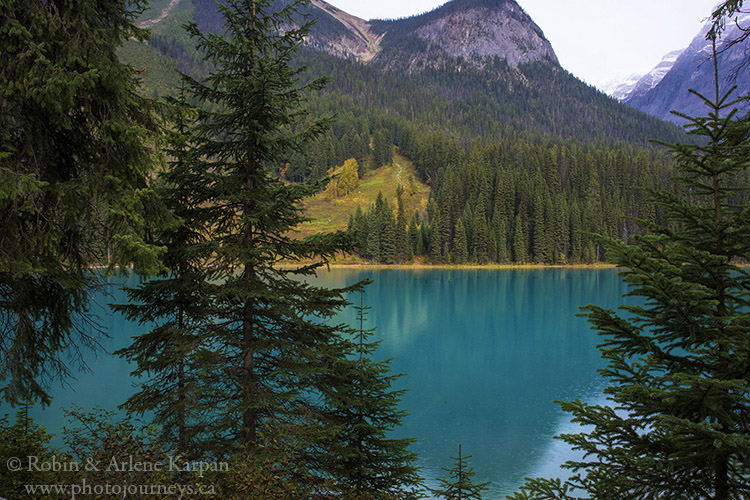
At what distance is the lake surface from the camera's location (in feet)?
59.7

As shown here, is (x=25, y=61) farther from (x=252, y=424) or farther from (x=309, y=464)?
(x=309, y=464)

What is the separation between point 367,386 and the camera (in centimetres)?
891

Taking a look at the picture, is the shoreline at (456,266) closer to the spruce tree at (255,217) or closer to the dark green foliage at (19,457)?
the spruce tree at (255,217)

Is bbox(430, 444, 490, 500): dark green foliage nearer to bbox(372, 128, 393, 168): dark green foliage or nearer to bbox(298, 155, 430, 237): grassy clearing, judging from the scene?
bbox(298, 155, 430, 237): grassy clearing

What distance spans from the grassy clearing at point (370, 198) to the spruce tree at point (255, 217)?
311ft

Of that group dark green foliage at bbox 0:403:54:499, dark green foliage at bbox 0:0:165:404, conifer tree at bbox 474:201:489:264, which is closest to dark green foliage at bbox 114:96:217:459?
dark green foliage at bbox 0:0:165:404

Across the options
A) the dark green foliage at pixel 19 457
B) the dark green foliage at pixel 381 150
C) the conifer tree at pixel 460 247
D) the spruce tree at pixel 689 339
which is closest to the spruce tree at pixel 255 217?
the dark green foliage at pixel 19 457

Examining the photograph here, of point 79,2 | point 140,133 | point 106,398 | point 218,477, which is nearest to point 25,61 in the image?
point 79,2

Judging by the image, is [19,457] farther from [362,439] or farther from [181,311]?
[362,439]

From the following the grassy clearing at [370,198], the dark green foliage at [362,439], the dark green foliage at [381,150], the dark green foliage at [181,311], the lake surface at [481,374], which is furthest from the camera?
the dark green foliage at [381,150]

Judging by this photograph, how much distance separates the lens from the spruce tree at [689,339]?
4.54 metres

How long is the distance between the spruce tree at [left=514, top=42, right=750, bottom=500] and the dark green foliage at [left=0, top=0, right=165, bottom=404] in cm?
601

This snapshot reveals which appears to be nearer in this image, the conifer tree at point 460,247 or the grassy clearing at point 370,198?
the conifer tree at point 460,247

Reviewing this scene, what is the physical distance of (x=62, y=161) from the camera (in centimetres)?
677
